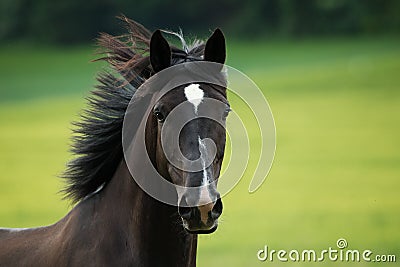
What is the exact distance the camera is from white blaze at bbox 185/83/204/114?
13.4 feet

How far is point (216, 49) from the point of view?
4379mm

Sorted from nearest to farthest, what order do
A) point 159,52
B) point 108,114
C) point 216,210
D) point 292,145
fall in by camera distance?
1. point 216,210
2. point 159,52
3. point 108,114
4. point 292,145

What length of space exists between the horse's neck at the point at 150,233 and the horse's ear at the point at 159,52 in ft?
1.94

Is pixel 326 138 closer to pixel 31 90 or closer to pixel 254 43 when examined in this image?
pixel 31 90

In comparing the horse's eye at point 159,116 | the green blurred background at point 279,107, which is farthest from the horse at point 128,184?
the green blurred background at point 279,107

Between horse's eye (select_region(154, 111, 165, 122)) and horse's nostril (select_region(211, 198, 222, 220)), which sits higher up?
horse's eye (select_region(154, 111, 165, 122))

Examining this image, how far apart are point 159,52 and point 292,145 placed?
16111 millimetres

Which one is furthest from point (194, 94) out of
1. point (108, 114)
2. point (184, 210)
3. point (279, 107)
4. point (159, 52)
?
point (279, 107)

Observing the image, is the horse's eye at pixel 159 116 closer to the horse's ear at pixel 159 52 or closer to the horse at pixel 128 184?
the horse at pixel 128 184

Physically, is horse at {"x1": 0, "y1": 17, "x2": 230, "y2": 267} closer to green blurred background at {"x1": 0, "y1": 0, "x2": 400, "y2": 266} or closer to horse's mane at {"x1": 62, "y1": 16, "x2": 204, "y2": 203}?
horse's mane at {"x1": 62, "y1": 16, "x2": 204, "y2": 203}

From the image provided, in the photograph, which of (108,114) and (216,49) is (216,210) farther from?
(108,114)

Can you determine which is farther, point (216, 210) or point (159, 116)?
point (159, 116)

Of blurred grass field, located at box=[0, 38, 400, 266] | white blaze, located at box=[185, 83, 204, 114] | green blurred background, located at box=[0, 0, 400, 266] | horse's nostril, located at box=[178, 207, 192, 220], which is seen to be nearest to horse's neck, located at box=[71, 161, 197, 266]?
horse's nostril, located at box=[178, 207, 192, 220]

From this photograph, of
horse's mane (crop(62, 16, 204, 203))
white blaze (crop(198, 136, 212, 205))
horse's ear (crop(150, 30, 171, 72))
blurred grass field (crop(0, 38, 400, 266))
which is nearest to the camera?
white blaze (crop(198, 136, 212, 205))
